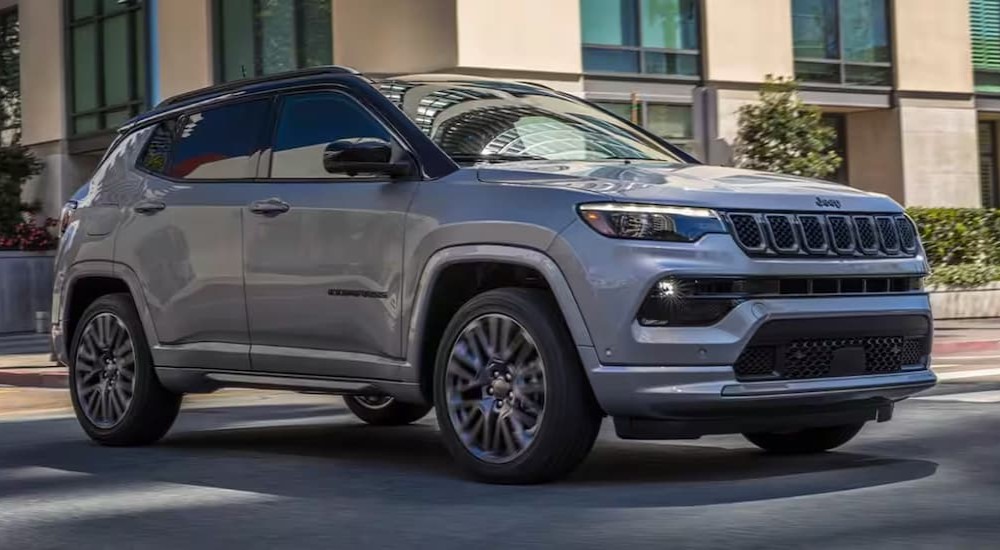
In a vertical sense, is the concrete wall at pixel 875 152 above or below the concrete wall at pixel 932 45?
below

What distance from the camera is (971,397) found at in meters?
10.7

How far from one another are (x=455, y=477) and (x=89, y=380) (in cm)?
275

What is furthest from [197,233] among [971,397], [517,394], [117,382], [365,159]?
[971,397]

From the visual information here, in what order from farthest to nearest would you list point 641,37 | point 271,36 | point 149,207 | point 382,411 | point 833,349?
point 271,36
point 641,37
point 382,411
point 149,207
point 833,349

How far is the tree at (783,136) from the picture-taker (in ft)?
78.6

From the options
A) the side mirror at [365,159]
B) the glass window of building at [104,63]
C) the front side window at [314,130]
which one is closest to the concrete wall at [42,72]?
the glass window of building at [104,63]

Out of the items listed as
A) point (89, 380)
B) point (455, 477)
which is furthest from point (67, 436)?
point (455, 477)

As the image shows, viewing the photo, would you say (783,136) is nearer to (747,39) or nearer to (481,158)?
(747,39)

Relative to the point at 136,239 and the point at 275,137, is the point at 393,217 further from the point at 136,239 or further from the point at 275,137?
the point at 136,239

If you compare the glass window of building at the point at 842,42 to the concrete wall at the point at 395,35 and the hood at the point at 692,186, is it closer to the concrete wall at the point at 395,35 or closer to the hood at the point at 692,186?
the concrete wall at the point at 395,35

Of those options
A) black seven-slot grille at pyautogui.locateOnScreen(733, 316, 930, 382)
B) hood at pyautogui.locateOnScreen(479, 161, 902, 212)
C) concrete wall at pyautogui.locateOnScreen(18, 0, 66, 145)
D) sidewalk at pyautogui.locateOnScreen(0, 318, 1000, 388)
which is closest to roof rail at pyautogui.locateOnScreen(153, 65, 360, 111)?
hood at pyautogui.locateOnScreen(479, 161, 902, 212)

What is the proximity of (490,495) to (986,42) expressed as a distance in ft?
78.4

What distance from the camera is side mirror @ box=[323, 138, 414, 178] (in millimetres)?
7238

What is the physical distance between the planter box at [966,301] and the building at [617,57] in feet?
8.97
